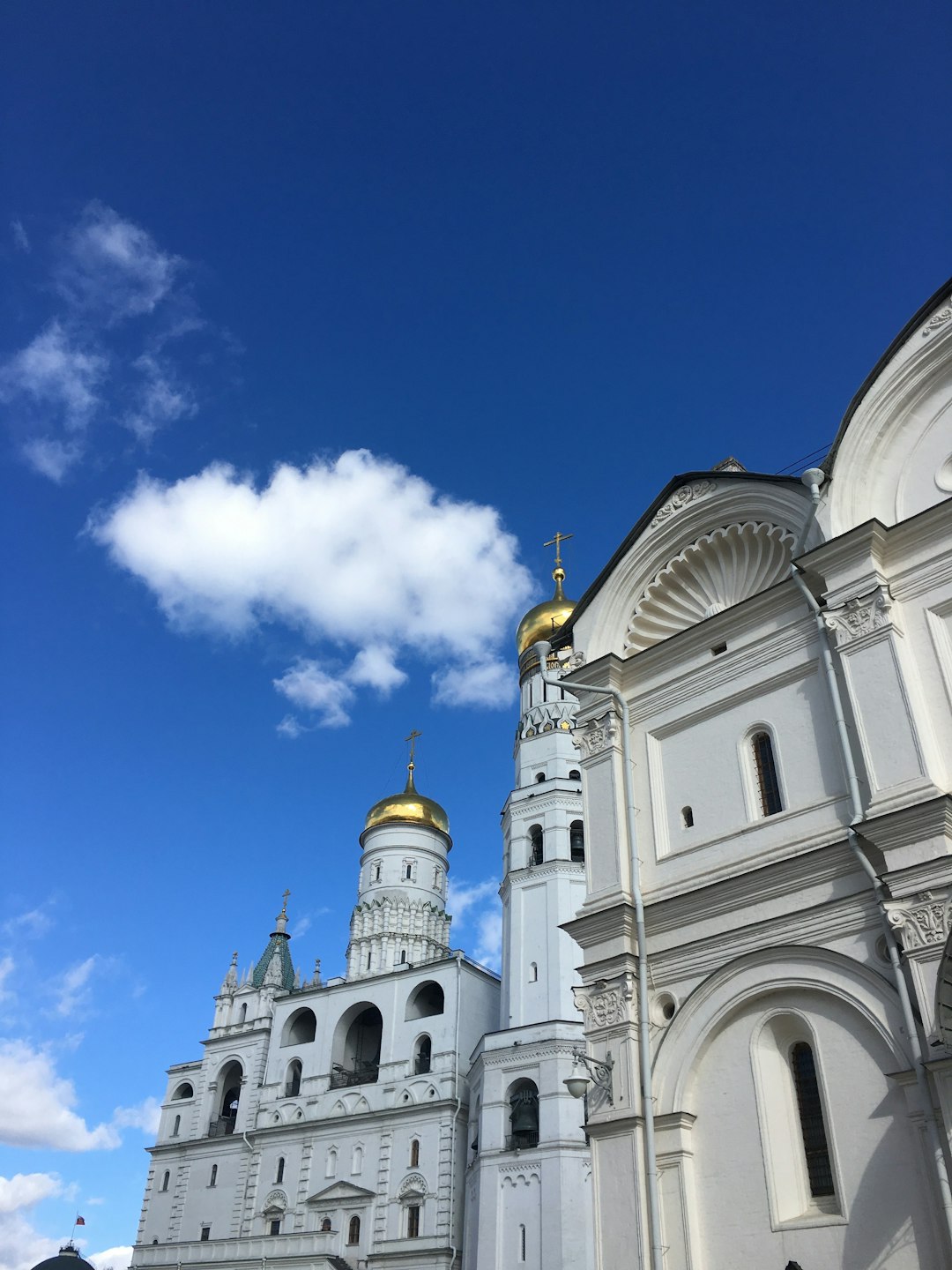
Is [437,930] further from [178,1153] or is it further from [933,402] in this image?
[933,402]

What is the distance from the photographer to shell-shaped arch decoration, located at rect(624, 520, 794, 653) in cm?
1688

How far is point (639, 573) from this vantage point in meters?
18.5

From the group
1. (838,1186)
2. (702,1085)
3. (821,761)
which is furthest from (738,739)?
(838,1186)

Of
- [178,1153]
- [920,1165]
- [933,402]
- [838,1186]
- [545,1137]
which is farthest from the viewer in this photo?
[178,1153]

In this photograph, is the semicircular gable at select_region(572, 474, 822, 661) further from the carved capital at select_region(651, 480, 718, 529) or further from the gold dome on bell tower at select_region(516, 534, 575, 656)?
the gold dome on bell tower at select_region(516, 534, 575, 656)

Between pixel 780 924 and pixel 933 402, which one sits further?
pixel 933 402

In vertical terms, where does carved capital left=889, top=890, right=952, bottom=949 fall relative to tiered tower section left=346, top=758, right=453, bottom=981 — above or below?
below

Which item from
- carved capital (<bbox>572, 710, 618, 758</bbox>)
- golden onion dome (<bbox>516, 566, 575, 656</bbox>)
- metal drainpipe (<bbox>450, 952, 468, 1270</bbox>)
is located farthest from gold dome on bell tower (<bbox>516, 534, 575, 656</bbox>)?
carved capital (<bbox>572, 710, 618, 758</bbox>)

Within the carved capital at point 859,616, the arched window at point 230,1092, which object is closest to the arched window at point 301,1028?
the arched window at point 230,1092

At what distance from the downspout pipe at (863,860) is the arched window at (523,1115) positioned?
23913 mm

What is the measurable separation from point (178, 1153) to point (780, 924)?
42083 millimetres

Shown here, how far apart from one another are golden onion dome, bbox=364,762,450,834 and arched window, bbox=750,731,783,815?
38131mm

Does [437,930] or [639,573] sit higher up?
[437,930]

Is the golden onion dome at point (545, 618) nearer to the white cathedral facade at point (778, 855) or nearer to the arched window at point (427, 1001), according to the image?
the arched window at point (427, 1001)
